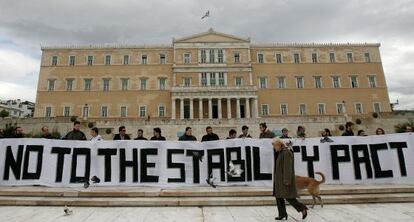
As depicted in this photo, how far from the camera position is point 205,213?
5.42 meters

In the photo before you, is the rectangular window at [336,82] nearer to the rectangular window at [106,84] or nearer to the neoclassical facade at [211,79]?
the neoclassical facade at [211,79]

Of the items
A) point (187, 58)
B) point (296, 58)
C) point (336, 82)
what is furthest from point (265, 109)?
point (187, 58)

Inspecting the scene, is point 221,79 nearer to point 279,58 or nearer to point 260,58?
point 260,58

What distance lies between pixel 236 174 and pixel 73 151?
463 cm

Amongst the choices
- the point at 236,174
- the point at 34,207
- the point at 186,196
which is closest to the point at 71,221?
the point at 34,207

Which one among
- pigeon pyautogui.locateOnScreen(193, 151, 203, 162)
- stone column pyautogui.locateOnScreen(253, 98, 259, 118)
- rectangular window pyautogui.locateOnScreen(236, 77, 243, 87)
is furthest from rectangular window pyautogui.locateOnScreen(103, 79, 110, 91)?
pigeon pyautogui.locateOnScreen(193, 151, 203, 162)

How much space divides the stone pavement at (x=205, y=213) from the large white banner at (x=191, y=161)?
5.25ft

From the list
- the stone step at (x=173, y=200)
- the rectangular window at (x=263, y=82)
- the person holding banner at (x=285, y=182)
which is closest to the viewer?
the person holding banner at (x=285, y=182)

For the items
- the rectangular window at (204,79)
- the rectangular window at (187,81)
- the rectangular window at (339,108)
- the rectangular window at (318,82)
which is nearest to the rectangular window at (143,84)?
the rectangular window at (187,81)

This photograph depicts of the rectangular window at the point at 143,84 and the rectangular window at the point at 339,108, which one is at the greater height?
the rectangular window at the point at 143,84

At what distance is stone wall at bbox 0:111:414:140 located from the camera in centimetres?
2667

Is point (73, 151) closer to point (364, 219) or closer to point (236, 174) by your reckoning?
point (236, 174)

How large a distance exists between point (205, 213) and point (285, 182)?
173cm

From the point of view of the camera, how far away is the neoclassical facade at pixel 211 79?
39.0 meters
